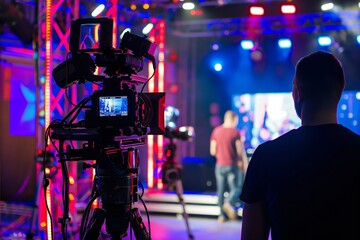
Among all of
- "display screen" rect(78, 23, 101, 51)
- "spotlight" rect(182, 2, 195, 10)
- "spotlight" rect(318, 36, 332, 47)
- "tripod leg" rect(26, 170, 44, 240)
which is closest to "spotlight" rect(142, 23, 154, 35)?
"spotlight" rect(182, 2, 195, 10)

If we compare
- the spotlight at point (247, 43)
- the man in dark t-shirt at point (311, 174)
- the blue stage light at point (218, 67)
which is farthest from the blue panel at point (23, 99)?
the man in dark t-shirt at point (311, 174)

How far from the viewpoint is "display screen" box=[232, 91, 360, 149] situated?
873cm

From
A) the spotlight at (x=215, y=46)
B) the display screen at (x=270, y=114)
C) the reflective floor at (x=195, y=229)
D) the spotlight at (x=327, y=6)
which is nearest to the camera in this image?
the reflective floor at (x=195, y=229)

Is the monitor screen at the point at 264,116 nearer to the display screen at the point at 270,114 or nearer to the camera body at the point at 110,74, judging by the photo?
the display screen at the point at 270,114

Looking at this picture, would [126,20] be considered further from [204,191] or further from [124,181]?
[124,181]

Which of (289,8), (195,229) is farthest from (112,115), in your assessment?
(289,8)

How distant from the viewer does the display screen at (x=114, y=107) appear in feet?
7.76

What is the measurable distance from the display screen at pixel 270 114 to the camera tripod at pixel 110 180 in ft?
21.9

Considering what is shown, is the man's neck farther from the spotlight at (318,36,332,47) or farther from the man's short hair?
the spotlight at (318,36,332,47)

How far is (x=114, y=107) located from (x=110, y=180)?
0.39 meters

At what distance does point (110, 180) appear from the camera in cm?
240

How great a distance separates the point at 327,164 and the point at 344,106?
7.89m

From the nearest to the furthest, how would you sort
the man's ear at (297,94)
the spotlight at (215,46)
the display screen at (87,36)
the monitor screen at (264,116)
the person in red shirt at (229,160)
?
the man's ear at (297,94) < the display screen at (87,36) < the person in red shirt at (229,160) < the monitor screen at (264,116) < the spotlight at (215,46)

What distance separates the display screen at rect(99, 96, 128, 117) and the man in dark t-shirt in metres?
1.04
